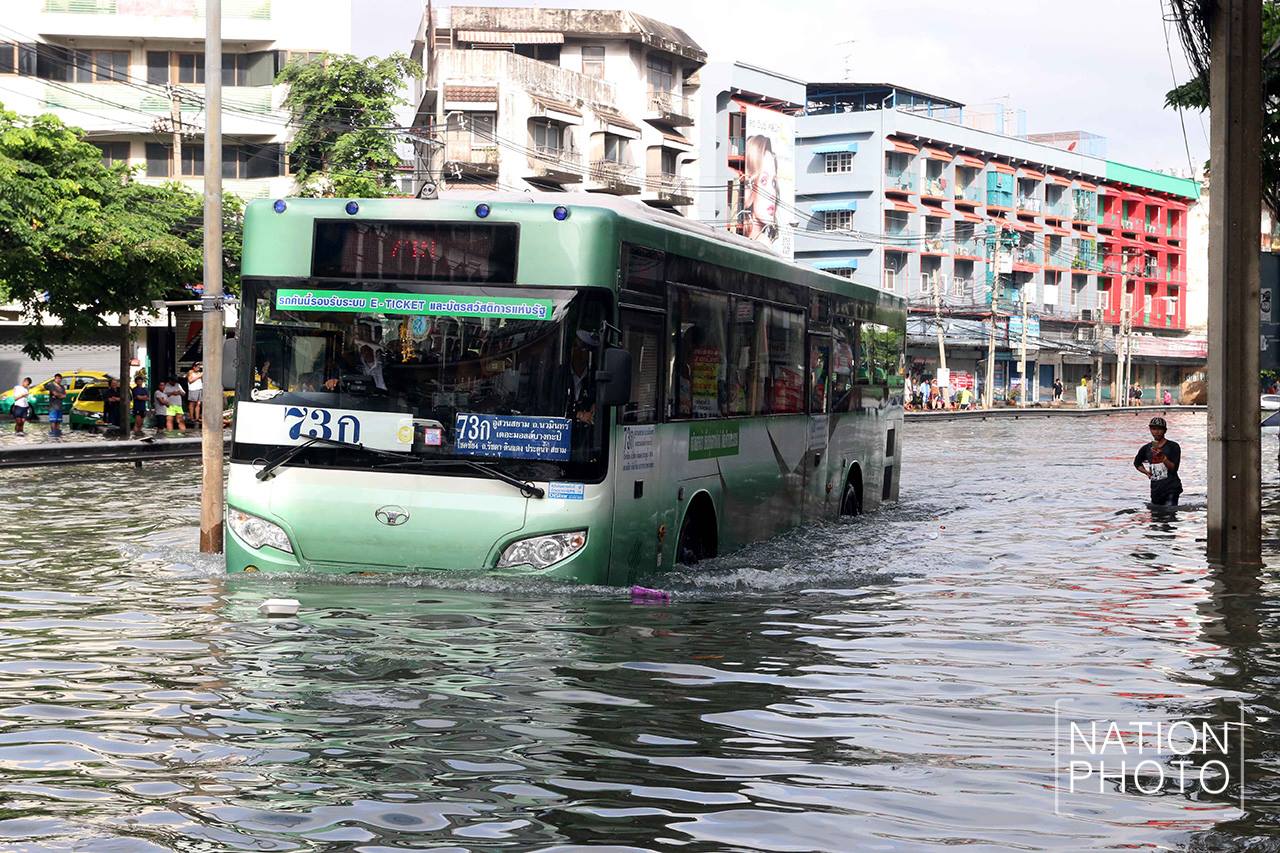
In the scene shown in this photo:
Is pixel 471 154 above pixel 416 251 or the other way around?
above

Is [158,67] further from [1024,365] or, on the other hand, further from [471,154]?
[1024,365]

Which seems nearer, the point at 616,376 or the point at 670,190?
the point at 616,376

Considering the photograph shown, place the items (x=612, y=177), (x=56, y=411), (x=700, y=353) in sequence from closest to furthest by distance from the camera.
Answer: (x=700, y=353), (x=56, y=411), (x=612, y=177)

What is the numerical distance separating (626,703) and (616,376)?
110 inches

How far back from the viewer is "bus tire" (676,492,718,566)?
42.7 feet

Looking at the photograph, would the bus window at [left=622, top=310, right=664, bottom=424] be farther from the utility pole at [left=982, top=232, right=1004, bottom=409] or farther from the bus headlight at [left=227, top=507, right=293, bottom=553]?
the utility pole at [left=982, top=232, right=1004, bottom=409]

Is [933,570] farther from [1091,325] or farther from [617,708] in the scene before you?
[1091,325]

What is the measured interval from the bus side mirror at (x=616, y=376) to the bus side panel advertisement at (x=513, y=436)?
38cm

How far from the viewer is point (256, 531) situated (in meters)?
11.3

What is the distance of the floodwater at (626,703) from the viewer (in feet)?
19.9

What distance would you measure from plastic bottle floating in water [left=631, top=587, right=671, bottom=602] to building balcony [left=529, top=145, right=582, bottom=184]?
57623 mm

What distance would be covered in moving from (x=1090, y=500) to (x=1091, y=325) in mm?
90661

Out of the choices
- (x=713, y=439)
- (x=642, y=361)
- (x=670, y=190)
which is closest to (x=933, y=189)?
(x=670, y=190)

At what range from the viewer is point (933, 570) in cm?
1517
